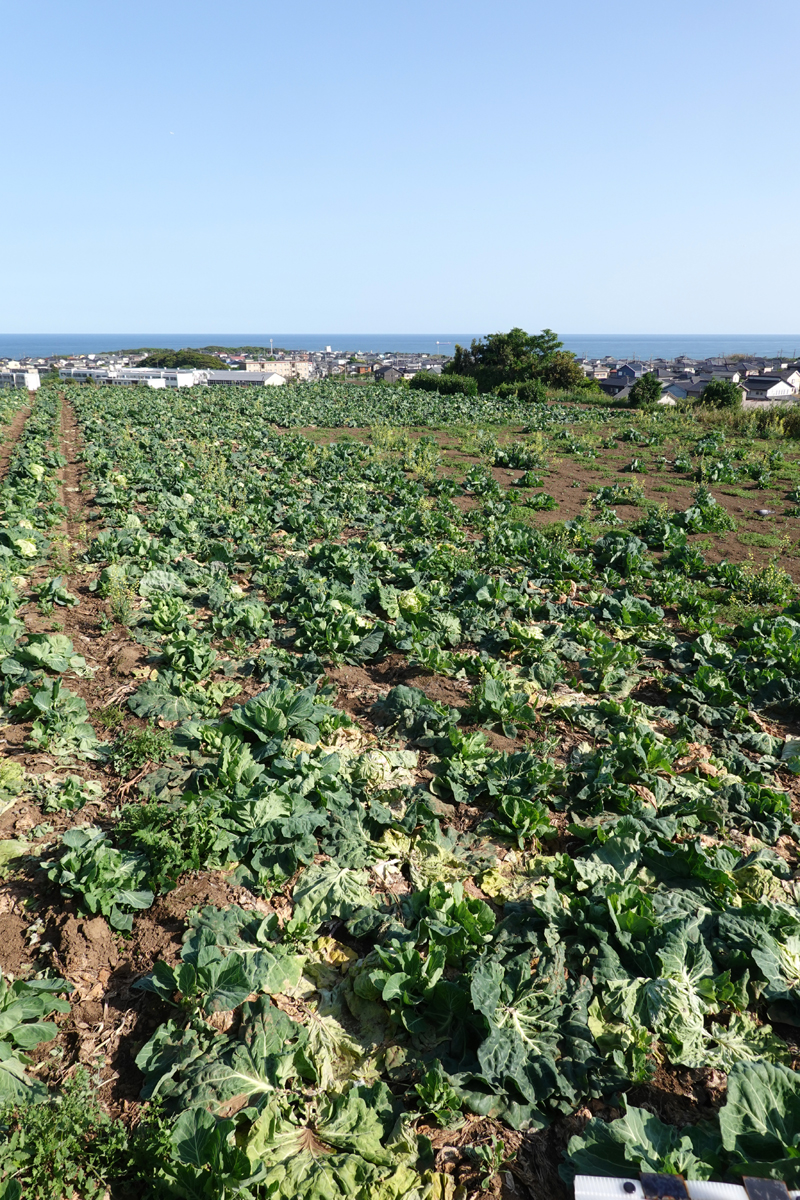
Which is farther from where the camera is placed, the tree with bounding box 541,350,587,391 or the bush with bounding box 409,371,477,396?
the tree with bounding box 541,350,587,391

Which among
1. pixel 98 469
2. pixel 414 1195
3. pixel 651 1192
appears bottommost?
pixel 414 1195

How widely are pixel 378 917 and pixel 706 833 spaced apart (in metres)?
2.76

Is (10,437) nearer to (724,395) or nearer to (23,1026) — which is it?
(23,1026)

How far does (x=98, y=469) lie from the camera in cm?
1772

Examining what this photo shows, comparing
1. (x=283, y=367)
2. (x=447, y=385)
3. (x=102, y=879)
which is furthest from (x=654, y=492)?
(x=283, y=367)

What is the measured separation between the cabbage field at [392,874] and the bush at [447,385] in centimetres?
3257

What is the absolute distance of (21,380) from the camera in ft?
187

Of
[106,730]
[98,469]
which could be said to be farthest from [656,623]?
[98,469]

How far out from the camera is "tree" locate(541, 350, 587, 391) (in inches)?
1758

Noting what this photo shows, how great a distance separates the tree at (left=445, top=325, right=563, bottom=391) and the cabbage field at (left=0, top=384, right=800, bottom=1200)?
39528 mm

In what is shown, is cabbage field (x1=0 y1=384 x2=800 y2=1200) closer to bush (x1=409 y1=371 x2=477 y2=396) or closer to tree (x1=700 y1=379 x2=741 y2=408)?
tree (x1=700 y1=379 x2=741 y2=408)

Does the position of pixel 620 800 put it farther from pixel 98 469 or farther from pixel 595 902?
pixel 98 469

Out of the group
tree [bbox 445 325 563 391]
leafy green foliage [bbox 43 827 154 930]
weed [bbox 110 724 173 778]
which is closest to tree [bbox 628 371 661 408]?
tree [bbox 445 325 563 391]

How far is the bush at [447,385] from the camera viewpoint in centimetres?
4119
